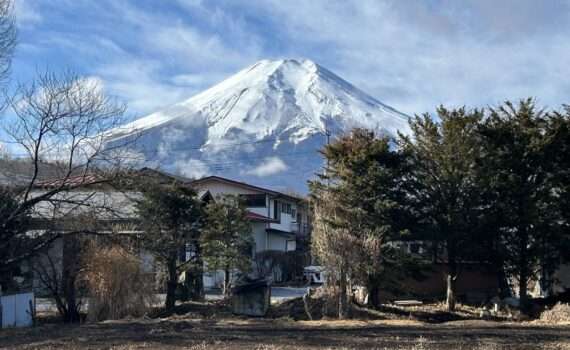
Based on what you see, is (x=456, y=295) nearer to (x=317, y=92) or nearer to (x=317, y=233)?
(x=317, y=233)

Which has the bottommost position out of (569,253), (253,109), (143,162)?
(569,253)

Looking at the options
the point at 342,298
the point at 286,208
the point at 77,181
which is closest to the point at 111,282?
the point at 77,181

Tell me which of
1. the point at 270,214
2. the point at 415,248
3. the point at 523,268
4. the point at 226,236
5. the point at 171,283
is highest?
the point at 270,214

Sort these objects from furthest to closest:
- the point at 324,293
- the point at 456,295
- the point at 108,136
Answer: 1. the point at 456,295
2. the point at 324,293
3. the point at 108,136

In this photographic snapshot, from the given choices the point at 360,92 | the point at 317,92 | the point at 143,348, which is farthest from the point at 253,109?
the point at 143,348

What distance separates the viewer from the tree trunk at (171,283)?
20.2 metres

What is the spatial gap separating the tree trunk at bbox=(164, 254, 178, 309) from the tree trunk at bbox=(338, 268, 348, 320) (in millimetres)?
4901

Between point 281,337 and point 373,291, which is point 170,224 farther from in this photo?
point 281,337

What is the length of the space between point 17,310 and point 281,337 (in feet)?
28.1

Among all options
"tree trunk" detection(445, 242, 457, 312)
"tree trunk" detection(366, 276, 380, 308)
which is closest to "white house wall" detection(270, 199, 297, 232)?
"tree trunk" detection(445, 242, 457, 312)

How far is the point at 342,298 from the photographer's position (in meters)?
18.2

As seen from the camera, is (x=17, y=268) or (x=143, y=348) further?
(x=17, y=268)

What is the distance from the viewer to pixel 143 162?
53.1 ft

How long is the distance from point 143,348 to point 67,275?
8840 mm
